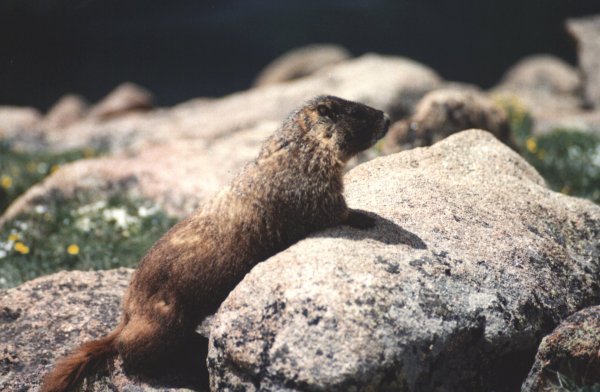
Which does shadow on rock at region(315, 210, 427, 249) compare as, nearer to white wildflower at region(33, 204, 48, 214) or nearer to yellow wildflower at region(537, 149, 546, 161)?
white wildflower at region(33, 204, 48, 214)

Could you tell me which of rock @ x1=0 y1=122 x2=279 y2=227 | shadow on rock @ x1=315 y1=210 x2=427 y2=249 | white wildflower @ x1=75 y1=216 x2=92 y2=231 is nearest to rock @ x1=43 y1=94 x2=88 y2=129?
rock @ x1=0 y1=122 x2=279 y2=227

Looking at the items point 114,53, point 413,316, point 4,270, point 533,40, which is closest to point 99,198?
point 4,270

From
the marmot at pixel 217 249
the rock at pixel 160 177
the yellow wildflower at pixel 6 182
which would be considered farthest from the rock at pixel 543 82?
the marmot at pixel 217 249

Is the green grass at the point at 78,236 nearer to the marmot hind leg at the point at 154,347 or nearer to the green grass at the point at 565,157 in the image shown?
the marmot hind leg at the point at 154,347

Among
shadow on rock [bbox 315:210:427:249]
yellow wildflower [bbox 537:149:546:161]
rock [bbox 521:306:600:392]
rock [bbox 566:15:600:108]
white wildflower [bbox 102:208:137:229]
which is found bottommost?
rock [bbox 521:306:600:392]

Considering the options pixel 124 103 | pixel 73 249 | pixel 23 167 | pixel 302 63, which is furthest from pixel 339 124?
pixel 302 63

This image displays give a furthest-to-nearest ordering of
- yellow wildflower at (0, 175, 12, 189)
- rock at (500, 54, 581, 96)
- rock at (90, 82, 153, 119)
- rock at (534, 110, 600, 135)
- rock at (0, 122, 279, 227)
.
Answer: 1. rock at (500, 54, 581, 96)
2. rock at (90, 82, 153, 119)
3. rock at (534, 110, 600, 135)
4. yellow wildflower at (0, 175, 12, 189)
5. rock at (0, 122, 279, 227)

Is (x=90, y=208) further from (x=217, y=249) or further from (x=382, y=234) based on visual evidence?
(x=382, y=234)
